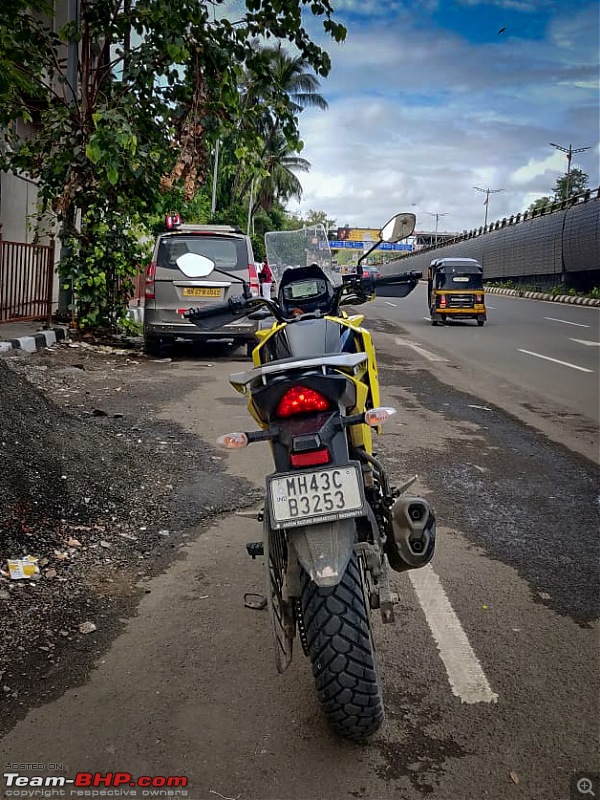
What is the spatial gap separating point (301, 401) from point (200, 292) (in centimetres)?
946

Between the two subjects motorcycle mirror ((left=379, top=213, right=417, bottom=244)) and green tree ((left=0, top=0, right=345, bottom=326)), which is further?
green tree ((left=0, top=0, right=345, bottom=326))

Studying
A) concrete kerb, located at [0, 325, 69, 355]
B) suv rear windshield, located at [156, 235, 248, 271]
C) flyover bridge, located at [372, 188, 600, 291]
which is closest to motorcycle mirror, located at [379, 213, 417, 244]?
concrete kerb, located at [0, 325, 69, 355]

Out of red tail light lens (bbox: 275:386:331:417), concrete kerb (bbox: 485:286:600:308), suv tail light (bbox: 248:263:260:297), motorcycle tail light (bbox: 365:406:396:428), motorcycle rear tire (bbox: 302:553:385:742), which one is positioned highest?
concrete kerb (bbox: 485:286:600:308)

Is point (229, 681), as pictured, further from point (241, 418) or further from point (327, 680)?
point (241, 418)

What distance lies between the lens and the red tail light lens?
280 centimetres

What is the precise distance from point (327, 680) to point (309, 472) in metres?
0.66

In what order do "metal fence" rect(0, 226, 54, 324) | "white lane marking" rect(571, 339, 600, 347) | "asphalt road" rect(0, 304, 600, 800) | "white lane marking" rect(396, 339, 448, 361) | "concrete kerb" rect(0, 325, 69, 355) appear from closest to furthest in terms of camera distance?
"asphalt road" rect(0, 304, 600, 800)
"concrete kerb" rect(0, 325, 69, 355)
"metal fence" rect(0, 226, 54, 324)
"white lane marking" rect(396, 339, 448, 361)
"white lane marking" rect(571, 339, 600, 347)

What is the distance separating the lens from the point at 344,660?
253 cm

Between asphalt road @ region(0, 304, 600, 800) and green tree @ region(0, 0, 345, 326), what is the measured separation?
5.87m

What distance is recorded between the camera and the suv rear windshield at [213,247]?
12.3 m

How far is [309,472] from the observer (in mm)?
2688

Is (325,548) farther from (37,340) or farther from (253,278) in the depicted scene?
(37,340)

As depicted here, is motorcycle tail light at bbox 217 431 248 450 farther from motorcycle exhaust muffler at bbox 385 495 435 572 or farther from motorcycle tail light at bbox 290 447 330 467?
motorcycle exhaust muffler at bbox 385 495 435 572

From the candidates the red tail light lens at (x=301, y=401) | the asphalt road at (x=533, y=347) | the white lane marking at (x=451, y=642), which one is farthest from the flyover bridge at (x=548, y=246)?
the red tail light lens at (x=301, y=401)
